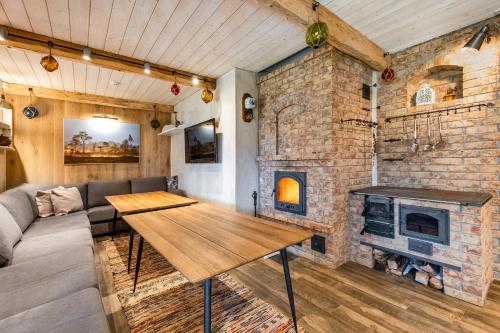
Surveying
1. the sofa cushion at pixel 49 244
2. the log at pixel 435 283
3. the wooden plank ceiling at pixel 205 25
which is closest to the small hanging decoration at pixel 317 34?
the wooden plank ceiling at pixel 205 25

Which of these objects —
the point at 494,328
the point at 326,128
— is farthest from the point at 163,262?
the point at 494,328

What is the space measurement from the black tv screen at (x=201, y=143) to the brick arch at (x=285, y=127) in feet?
3.18

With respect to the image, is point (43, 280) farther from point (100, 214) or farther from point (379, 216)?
point (379, 216)

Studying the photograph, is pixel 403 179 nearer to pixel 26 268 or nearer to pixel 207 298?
pixel 207 298

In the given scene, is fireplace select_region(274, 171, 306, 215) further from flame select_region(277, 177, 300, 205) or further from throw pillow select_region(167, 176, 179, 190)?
throw pillow select_region(167, 176, 179, 190)

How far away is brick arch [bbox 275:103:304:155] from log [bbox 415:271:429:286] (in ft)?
6.18

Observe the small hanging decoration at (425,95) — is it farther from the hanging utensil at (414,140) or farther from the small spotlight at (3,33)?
the small spotlight at (3,33)

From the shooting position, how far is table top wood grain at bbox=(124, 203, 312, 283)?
3.59ft

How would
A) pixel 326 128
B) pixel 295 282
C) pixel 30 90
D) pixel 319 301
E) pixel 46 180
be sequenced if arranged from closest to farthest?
pixel 319 301
pixel 295 282
pixel 326 128
pixel 30 90
pixel 46 180

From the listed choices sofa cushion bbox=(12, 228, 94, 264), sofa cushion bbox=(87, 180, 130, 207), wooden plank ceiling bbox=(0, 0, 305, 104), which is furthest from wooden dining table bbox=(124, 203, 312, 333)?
sofa cushion bbox=(87, 180, 130, 207)

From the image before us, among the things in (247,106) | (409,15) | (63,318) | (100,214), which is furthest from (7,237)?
(409,15)

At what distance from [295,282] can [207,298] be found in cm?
147

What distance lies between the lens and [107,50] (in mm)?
2662

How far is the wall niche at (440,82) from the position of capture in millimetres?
2564
